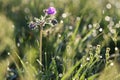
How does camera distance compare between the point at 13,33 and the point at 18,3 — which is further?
the point at 18,3

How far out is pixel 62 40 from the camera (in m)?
2.48

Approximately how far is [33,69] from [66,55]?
12.2 inches

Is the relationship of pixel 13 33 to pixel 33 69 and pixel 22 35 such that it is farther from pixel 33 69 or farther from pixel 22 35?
pixel 33 69

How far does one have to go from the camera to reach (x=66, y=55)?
2.22 meters

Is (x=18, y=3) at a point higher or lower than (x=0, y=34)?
higher

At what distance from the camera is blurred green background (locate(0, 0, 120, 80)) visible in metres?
2.03

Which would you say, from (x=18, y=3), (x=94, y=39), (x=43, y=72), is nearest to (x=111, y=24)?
(x=94, y=39)

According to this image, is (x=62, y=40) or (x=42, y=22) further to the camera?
(x=62, y=40)

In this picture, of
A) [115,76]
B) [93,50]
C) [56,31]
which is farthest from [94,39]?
[115,76]

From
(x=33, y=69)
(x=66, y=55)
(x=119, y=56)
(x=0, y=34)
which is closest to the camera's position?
(x=33, y=69)

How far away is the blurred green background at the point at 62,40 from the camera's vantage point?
203cm

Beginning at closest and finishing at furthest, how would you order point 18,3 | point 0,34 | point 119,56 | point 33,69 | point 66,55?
point 33,69 < point 66,55 < point 119,56 < point 0,34 < point 18,3

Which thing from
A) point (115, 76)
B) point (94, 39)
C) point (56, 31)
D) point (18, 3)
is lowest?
point (115, 76)

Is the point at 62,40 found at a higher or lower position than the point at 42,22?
higher
